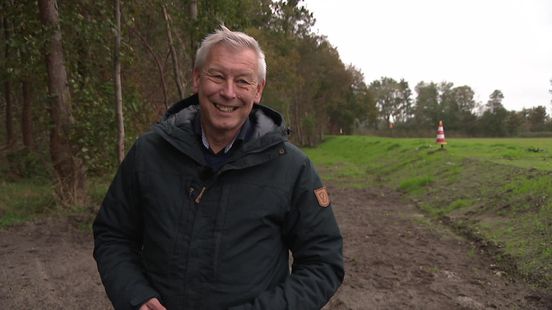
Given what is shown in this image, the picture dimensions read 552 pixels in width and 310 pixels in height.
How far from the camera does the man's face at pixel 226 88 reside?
2.23 metres

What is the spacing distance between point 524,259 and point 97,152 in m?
7.30

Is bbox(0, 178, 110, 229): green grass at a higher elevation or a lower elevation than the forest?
lower

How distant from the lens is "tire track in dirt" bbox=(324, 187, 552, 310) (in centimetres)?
525

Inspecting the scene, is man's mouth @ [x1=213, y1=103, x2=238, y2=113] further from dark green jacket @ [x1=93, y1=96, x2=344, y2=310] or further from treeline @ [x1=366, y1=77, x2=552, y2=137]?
treeline @ [x1=366, y1=77, x2=552, y2=137]

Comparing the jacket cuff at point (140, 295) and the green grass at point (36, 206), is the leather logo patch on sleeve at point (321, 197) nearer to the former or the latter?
the jacket cuff at point (140, 295)

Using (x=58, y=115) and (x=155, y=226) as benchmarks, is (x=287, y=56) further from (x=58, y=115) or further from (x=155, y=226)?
(x=155, y=226)

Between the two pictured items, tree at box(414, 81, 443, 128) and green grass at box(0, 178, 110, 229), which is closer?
green grass at box(0, 178, 110, 229)

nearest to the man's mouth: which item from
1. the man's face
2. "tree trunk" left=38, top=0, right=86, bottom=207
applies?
the man's face

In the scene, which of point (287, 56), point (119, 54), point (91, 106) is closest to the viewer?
point (119, 54)

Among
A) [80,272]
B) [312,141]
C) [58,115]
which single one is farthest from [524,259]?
[312,141]

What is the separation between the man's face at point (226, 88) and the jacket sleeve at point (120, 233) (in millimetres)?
424

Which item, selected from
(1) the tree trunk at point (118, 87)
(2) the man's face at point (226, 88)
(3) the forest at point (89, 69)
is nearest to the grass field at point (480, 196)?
(3) the forest at point (89, 69)

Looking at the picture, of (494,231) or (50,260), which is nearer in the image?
(50,260)

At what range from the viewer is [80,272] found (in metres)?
6.21
